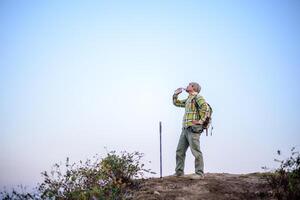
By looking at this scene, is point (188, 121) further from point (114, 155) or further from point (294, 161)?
point (294, 161)

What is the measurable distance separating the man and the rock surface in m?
0.33

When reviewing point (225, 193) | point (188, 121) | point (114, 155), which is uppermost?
point (188, 121)

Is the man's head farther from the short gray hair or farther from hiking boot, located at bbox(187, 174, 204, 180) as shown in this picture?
hiking boot, located at bbox(187, 174, 204, 180)

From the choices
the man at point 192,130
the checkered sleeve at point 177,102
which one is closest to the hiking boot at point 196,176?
the man at point 192,130

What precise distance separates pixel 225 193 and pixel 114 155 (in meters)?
2.80

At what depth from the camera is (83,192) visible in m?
8.13

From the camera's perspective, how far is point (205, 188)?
339 inches

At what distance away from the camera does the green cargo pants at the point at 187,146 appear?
9484 mm

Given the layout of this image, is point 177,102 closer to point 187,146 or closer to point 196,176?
point 187,146

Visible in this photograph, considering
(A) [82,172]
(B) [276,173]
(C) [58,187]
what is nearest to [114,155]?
(A) [82,172]

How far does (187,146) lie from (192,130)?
0.56 m

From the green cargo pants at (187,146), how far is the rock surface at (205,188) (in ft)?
1.01

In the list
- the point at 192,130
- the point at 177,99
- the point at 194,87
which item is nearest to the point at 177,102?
the point at 177,99

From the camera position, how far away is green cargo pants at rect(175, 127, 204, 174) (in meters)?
9.48
